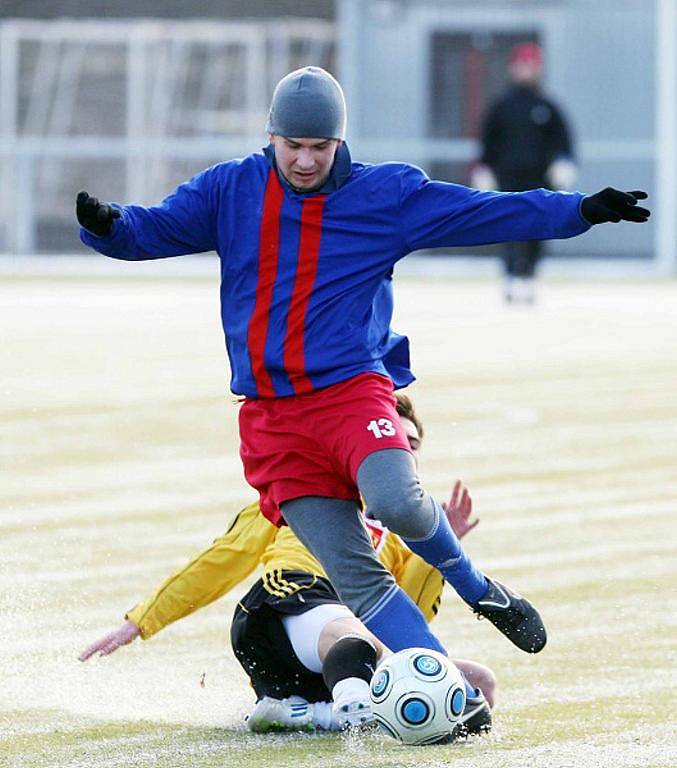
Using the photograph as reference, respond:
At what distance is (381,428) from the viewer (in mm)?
5402

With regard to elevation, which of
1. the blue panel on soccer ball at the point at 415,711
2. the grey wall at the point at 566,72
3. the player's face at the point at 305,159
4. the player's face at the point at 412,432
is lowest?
the blue panel on soccer ball at the point at 415,711

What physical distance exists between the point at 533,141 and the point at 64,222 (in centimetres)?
942

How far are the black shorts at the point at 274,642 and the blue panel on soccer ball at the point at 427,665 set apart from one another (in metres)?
0.51

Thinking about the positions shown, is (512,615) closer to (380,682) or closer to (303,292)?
(380,682)

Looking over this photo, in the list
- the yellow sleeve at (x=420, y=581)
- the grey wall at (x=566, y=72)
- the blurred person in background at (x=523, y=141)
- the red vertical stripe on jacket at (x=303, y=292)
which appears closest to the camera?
the red vertical stripe on jacket at (x=303, y=292)

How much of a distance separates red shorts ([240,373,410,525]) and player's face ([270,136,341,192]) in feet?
1.77

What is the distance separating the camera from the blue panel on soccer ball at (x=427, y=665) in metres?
5.09

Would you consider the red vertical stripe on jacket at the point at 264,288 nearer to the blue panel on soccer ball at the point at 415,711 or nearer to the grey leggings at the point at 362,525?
the grey leggings at the point at 362,525

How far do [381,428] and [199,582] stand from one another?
689 millimetres

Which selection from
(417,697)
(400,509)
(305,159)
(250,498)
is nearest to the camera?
(417,697)

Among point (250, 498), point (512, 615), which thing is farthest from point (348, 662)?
point (250, 498)

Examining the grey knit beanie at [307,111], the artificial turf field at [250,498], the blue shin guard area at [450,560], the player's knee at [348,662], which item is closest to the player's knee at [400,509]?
the blue shin guard area at [450,560]

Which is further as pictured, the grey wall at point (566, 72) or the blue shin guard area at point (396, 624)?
the grey wall at point (566, 72)

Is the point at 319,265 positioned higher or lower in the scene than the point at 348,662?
higher
